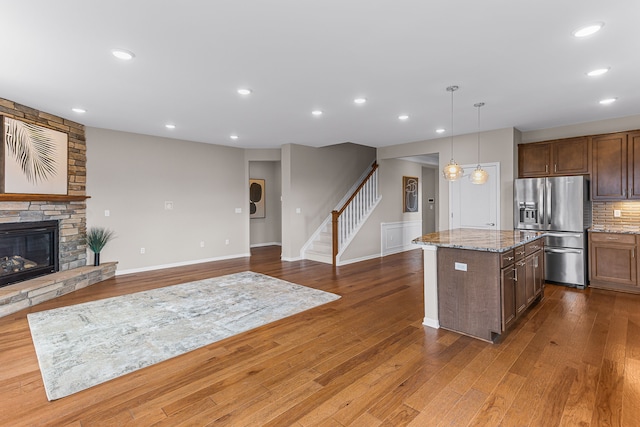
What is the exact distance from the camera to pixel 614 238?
4.61 metres

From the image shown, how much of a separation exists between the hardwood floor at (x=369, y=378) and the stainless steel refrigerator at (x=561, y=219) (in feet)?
3.76

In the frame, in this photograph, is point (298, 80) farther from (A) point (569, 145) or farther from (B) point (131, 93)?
(A) point (569, 145)

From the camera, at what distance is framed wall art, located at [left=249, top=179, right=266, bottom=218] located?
9070mm

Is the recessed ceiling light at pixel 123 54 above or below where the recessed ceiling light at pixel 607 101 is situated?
below

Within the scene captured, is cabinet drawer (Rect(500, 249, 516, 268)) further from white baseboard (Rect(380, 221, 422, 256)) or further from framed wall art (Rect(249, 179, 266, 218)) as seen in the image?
framed wall art (Rect(249, 179, 266, 218))

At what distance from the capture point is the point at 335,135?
624 cm

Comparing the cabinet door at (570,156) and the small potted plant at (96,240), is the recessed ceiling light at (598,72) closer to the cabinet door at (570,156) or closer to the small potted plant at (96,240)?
the cabinet door at (570,156)

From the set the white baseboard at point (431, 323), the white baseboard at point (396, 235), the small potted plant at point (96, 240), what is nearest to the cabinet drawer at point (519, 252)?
the white baseboard at point (431, 323)

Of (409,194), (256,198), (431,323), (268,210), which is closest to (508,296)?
(431,323)

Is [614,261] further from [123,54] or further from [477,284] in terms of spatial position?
[123,54]

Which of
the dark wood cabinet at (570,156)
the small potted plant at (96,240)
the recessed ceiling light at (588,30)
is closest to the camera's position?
the recessed ceiling light at (588,30)

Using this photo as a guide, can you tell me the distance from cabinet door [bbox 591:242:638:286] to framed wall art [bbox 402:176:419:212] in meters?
4.25

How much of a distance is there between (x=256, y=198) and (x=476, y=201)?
18.8 feet

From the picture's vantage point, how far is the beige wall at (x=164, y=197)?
5.70 m
